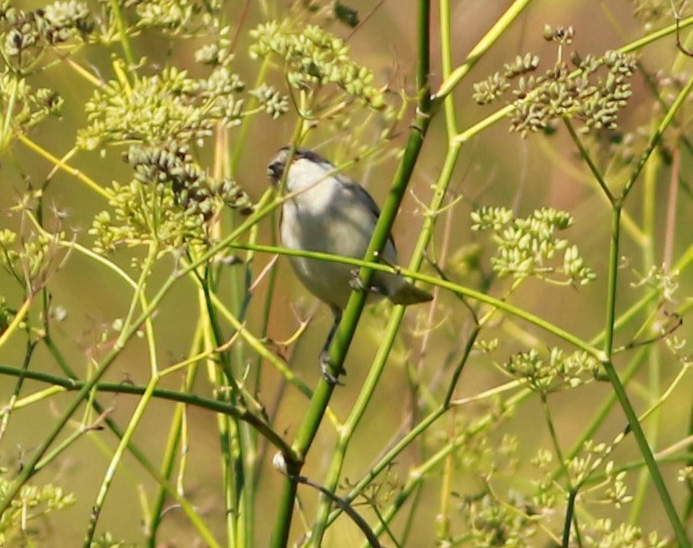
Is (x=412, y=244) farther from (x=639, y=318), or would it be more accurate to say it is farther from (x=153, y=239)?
(x=153, y=239)

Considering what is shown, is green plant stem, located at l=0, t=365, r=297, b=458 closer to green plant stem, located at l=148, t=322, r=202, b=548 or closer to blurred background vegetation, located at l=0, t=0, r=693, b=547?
green plant stem, located at l=148, t=322, r=202, b=548

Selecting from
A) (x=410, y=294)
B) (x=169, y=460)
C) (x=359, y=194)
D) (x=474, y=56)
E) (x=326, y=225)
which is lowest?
(x=169, y=460)

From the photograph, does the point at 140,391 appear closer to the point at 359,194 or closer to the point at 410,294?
the point at 410,294

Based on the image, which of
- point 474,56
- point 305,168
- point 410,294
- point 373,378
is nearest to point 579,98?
point 474,56

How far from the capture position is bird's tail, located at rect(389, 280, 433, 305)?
2639mm

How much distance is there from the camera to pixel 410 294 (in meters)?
2.70

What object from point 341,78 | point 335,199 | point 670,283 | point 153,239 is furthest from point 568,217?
point 335,199

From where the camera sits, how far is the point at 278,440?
4.97 feet

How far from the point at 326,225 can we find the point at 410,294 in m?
0.43

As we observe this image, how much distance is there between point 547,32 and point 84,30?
0.61m

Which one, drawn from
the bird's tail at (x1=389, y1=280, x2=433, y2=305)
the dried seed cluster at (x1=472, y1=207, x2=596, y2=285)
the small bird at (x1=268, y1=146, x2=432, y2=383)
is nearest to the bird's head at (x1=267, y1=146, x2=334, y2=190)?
the small bird at (x1=268, y1=146, x2=432, y2=383)

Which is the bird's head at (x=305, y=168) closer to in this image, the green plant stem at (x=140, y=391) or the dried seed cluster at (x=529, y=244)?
the dried seed cluster at (x=529, y=244)

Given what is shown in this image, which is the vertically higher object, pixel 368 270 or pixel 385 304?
pixel 385 304

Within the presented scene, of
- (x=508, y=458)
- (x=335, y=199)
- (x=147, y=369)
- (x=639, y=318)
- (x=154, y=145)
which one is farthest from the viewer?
(x=147, y=369)
